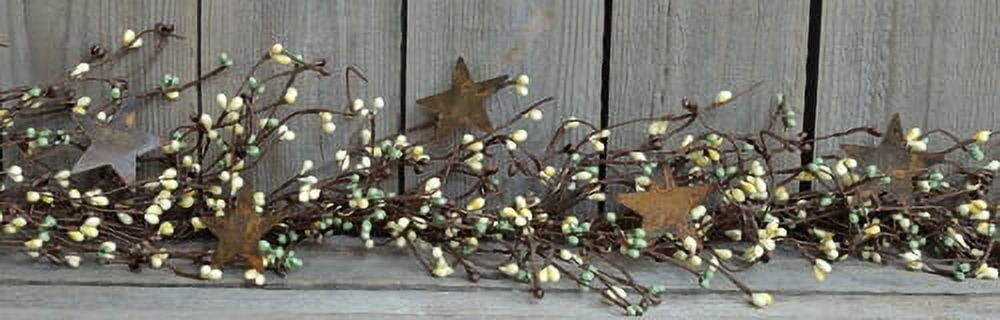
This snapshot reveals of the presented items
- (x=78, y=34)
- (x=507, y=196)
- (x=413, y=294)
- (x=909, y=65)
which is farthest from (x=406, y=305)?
(x=909, y=65)

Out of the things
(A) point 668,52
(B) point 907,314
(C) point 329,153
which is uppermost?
(A) point 668,52

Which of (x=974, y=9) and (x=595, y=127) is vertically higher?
(x=974, y=9)

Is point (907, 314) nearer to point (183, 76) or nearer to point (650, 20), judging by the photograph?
point (650, 20)

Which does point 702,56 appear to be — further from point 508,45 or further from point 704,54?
point 508,45

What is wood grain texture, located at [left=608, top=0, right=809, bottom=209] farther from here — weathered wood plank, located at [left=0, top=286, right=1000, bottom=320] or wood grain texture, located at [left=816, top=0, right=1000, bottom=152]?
weathered wood plank, located at [left=0, top=286, right=1000, bottom=320]

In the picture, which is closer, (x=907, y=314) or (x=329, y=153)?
(x=907, y=314)

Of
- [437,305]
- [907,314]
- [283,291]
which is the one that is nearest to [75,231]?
[283,291]
